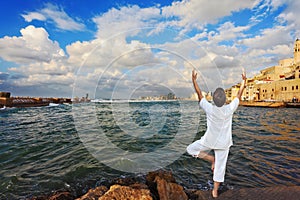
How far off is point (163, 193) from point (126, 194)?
0.81m

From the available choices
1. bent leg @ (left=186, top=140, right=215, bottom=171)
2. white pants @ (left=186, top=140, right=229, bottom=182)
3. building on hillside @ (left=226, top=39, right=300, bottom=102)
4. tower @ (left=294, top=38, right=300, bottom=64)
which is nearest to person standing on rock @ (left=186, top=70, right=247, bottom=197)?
white pants @ (left=186, top=140, right=229, bottom=182)

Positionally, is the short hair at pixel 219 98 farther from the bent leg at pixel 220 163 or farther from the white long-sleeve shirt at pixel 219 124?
the bent leg at pixel 220 163

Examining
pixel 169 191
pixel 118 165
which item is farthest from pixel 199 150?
pixel 118 165

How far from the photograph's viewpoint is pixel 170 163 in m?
7.24

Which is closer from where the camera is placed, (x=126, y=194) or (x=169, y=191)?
(x=126, y=194)

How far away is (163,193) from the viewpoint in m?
3.94

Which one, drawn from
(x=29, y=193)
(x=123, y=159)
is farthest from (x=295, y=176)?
(x=29, y=193)

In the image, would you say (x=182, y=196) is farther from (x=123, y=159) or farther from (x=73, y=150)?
(x=73, y=150)

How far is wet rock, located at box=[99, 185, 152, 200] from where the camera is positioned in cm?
354

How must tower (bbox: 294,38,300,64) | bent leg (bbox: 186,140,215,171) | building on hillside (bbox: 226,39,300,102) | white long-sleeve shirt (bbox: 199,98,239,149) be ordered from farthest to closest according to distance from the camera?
1. tower (bbox: 294,38,300,64)
2. building on hillside (bbox: 226,39,300,102)
3. bent leg (bbox: 186,140,215,171)
4. white long-sleeve shirt (bbox: 199,98,239,149)

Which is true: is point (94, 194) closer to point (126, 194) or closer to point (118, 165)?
point (126, 194)

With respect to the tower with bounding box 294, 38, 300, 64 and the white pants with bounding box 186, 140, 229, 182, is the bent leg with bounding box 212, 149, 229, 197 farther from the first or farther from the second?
the tower with bounding box 294, 38, 300, 64

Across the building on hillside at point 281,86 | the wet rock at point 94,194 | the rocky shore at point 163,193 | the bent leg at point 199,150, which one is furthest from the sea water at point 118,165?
Answer: the building on hillside at point 281,86

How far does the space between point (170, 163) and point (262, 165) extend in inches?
129
